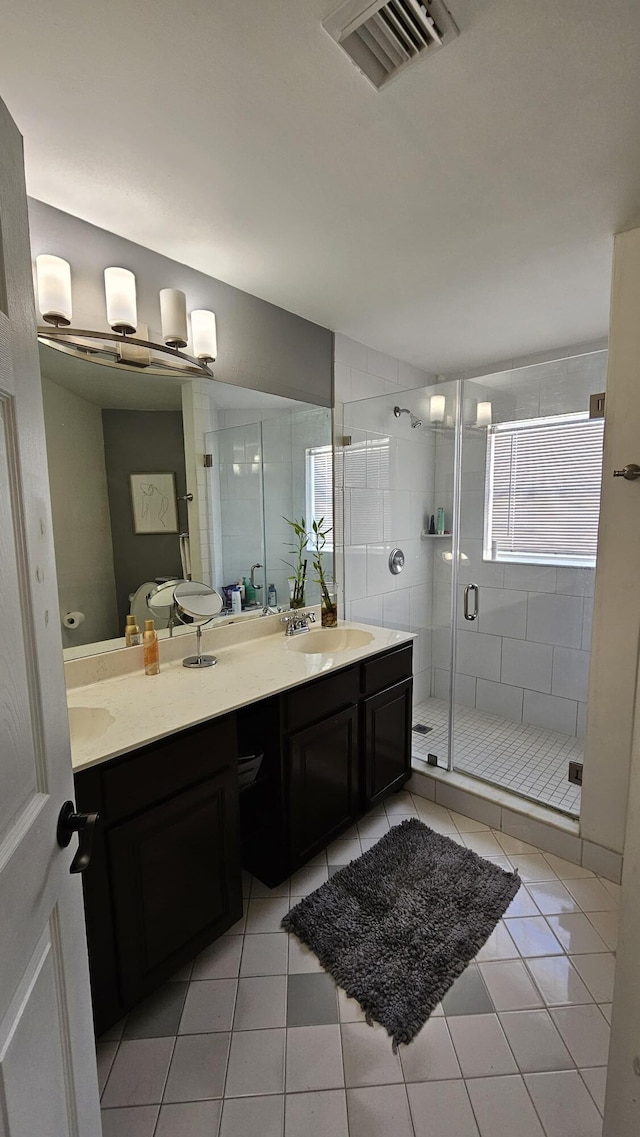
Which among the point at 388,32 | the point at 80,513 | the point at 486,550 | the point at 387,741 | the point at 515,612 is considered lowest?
the point at 387,741

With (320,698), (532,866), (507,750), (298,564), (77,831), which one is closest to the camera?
(77,831)

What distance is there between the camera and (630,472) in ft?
5.36

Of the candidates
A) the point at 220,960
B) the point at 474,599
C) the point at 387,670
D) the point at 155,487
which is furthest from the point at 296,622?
the point at 220,960

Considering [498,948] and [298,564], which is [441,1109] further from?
[298,564]

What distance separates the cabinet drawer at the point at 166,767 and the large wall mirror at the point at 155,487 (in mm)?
582

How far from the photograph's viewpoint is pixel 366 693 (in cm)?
200

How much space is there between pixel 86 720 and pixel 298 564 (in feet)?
4.31

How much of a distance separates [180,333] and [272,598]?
1.26 metres

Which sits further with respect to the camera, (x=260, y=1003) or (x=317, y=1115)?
(x=260, y=1003)

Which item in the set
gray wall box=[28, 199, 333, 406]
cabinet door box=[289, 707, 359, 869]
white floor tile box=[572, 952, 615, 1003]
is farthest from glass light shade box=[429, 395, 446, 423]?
white floor tile box=[572, 952, 615, 1003]

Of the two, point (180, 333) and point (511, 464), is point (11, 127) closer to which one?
point (180, 333)

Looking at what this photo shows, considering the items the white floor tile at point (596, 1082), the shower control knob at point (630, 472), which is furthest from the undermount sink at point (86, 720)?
the shower control knob at point (630, 472)

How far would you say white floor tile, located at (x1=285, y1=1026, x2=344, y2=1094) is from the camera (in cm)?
115

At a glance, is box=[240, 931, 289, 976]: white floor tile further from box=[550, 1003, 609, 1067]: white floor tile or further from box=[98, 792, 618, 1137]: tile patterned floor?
box=[550, 1003, 609, 1067]: white floor tile
